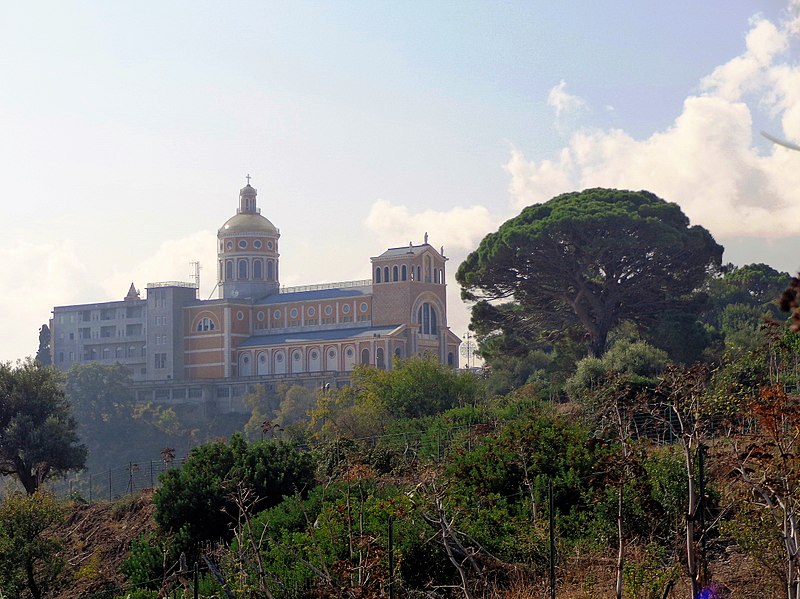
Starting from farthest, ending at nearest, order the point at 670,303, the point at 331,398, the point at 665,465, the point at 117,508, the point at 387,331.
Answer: the point at 387,331, the point at 331,398, the point at 670,303, the point at 117,508, the point at 665,465

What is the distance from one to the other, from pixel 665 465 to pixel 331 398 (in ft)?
118

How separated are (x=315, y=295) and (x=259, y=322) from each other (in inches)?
227

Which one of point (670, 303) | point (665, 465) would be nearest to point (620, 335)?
point (670, 303)

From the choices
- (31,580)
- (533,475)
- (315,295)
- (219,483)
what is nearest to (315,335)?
(315,295)

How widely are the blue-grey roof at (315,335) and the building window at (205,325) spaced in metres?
2.86

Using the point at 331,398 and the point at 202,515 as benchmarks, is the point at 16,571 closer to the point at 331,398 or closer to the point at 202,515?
the point at 202,515

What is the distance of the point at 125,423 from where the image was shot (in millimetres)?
98438

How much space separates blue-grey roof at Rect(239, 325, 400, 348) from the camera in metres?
93.8

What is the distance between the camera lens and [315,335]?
98.2m

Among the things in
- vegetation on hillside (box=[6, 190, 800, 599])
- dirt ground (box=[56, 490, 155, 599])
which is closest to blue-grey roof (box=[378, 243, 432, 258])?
vegetation on hillside (box=[6, 190, 800, 599])

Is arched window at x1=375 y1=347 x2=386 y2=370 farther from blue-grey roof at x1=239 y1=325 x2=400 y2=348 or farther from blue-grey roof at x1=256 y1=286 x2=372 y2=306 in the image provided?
blue-grey roof at x1=256 y1=286 x2=372 y2=306

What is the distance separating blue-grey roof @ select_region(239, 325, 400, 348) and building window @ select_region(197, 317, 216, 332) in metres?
2.86

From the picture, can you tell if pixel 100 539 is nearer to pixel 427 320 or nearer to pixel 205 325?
pixel 427 320

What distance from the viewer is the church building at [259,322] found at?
3733 inches
